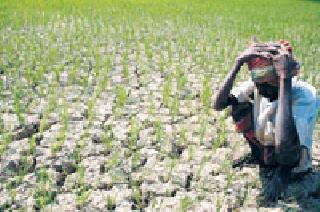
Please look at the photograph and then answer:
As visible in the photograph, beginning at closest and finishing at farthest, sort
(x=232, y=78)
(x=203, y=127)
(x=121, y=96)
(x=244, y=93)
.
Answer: (x=232, y=78) < (x=244, y=93) < (x=203, y=127) < (x=121, y=96)

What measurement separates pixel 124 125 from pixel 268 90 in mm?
1503

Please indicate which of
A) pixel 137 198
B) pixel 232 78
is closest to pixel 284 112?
pixel 232 78

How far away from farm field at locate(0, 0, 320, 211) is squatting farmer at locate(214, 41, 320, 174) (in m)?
0.28

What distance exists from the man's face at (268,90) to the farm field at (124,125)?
0.56 meters

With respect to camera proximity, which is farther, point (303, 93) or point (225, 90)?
point (225, 90)

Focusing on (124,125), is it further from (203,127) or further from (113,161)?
(113,161)

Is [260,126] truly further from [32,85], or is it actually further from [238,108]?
[32,85]

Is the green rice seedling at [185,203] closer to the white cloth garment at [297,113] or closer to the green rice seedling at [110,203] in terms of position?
the green rice seedling at [110,203]

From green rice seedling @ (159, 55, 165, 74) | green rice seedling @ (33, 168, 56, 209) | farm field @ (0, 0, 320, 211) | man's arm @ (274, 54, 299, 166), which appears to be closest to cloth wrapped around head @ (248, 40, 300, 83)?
man's arm @ (274, 54, 299, 166)

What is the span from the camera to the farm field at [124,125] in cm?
310

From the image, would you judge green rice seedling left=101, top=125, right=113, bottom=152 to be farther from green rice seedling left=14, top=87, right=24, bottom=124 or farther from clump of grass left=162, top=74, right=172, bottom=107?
clump of grass left=162, top=74, right=172, bottom=107

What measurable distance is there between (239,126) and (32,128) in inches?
68.9

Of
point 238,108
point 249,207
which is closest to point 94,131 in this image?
point 238,108

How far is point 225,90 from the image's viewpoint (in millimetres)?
3219
